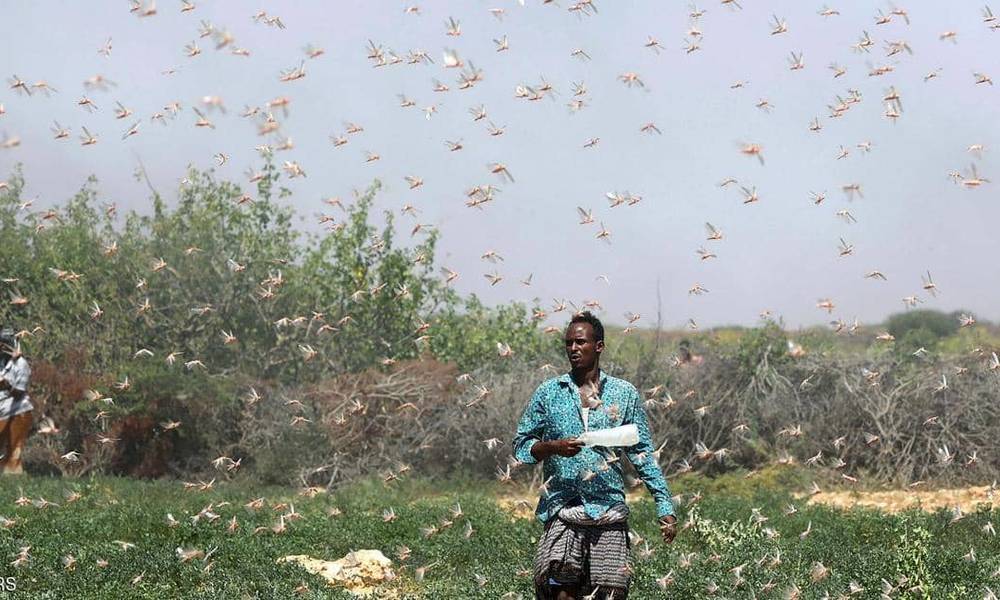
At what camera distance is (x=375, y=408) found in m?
20.4

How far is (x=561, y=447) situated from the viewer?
21.7 ft

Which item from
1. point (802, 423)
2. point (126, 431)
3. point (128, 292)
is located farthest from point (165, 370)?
point (802, 423)

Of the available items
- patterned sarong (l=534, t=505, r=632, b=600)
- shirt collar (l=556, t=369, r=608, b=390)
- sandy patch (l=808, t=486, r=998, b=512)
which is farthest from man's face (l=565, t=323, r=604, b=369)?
sandy patch (l=808, t=486, r=998, b=512)

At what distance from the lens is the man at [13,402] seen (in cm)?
1891

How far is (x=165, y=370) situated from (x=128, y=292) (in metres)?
2.82

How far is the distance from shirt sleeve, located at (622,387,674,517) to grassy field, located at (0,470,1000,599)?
8.21 feet

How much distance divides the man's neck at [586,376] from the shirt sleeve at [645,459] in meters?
0.22

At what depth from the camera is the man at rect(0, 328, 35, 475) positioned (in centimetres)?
1891

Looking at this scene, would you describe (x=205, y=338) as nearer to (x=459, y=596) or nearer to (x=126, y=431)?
(x=126, y=431)

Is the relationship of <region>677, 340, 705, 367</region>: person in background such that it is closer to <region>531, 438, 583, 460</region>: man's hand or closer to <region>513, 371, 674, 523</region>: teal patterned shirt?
<region>513, 371, 674, 523</region>: teal patterned shirt

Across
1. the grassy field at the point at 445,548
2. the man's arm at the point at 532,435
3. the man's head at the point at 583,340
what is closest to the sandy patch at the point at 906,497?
the grassy field at the point at 445,548

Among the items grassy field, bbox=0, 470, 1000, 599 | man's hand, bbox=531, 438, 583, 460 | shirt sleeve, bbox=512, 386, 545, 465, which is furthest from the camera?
grassy field, bbox=0, 470, 1000, 599

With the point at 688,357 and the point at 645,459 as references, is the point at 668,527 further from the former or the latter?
the point at 688,357

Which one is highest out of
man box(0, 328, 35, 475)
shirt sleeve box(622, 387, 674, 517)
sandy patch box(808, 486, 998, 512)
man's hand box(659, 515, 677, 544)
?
shirt sleeve box(622, 387, 674, 517)
